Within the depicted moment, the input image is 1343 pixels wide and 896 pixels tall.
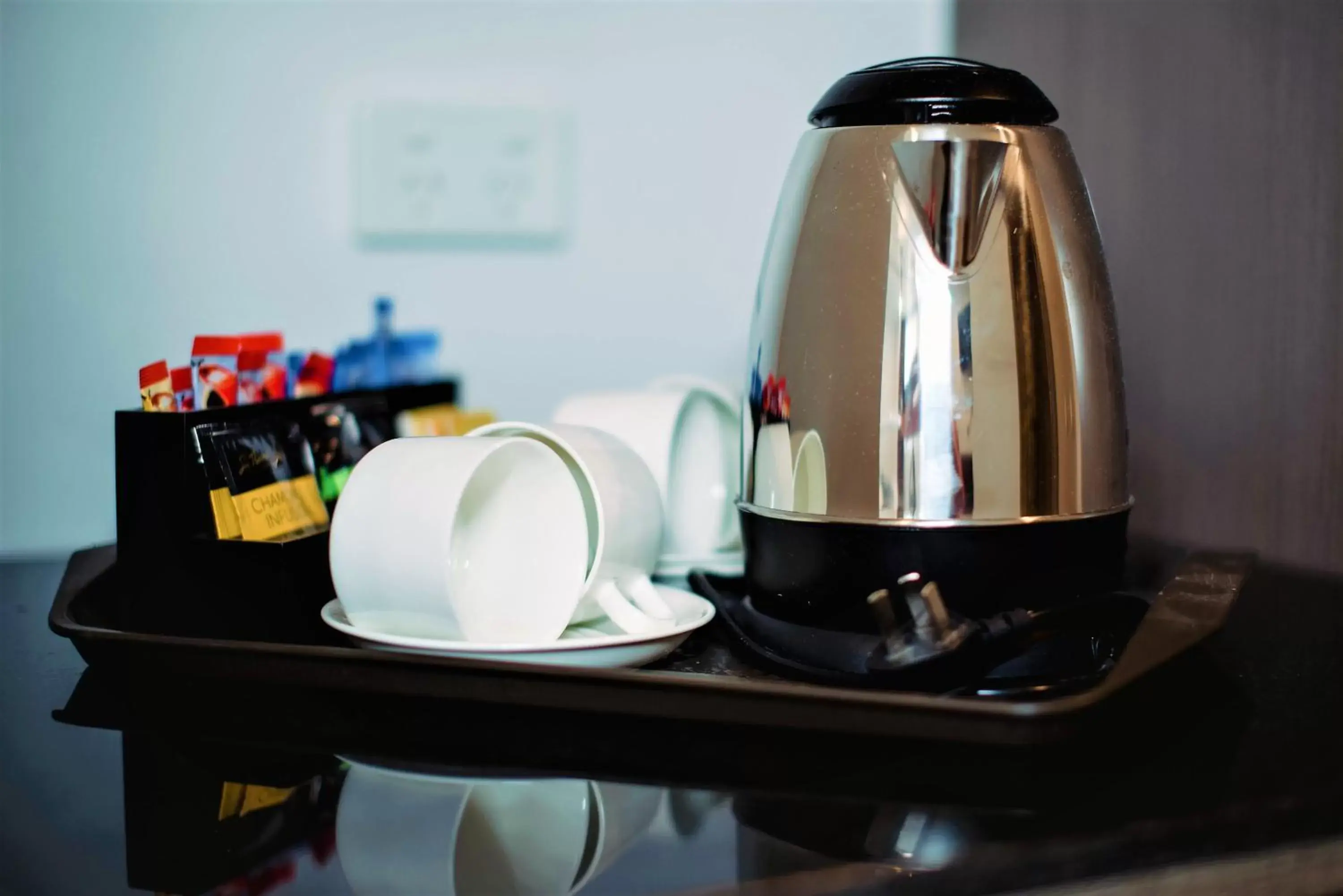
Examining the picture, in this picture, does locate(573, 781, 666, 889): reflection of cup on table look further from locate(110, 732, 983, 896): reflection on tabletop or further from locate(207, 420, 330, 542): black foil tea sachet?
locate(207, 420, 330, 542): black foil tea sachet

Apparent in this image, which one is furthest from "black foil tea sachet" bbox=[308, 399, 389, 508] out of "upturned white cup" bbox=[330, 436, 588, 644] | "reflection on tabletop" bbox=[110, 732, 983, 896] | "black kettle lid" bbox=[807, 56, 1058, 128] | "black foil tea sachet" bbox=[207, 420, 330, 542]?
"black kettle lid" bbox=[807, 56, 1058, 128]

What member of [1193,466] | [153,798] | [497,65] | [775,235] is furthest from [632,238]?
[153,798]

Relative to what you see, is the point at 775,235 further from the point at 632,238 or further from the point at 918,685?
the point at 632,238

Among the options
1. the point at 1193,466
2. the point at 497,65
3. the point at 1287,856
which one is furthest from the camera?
the point at 497,65

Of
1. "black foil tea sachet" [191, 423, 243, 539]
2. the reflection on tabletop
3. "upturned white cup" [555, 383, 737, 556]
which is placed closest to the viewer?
the reflection on tabletop

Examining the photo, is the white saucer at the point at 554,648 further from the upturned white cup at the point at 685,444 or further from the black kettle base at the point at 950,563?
the upturned white cup at the point at 685,444

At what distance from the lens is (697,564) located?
0.70 m

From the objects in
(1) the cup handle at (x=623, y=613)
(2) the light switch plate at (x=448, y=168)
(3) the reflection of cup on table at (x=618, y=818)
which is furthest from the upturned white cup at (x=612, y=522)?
(2) the light switch plate at (x=448, y=168)

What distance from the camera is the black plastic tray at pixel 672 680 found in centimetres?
40

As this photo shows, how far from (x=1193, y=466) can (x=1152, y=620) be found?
0.31 m

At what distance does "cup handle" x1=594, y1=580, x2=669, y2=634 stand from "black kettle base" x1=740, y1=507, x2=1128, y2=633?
64mm

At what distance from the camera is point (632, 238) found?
903 mm

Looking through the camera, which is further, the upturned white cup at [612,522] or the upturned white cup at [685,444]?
the upturned white cup at [685,444]

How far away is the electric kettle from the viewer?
0.48 metres
